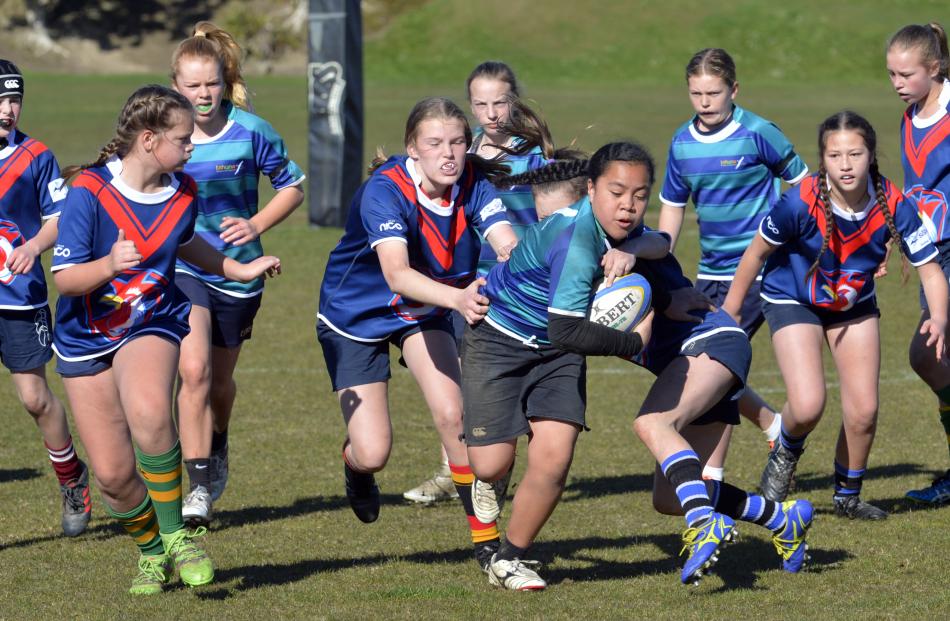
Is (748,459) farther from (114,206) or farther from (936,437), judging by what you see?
(114,206)

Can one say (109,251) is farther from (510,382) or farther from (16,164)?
(510,382)

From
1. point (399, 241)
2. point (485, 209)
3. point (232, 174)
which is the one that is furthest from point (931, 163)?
point (232, 174)

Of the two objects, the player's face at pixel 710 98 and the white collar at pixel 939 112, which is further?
the player's face at pixel 710 98

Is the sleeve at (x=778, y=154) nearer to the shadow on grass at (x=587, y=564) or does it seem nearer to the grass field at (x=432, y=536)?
the grass field at (x=432, y=536)

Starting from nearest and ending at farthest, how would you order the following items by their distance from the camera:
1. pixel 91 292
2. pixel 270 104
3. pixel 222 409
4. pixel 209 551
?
1. pixel 91 292
2. pixel 209 551
3. pixel 222 409
4. pixel 270 104

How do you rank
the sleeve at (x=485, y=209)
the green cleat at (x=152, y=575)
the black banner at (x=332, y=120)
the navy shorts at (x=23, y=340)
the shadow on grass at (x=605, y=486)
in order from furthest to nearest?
the black banner at (x=332, y=120), the shadow on grass at (x=605, y=486), the navy shorts at (x=23, y=340), the sleeve at (x=485, y=209), the green cleat at (x=152, y=575)

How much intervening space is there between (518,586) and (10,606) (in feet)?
6.35

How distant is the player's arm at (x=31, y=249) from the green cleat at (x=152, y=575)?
138cm

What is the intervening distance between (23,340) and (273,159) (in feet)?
5.03

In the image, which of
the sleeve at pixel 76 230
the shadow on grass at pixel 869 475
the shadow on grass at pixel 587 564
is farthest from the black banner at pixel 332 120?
the sleeve at pixel 76 230

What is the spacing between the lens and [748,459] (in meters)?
7.87

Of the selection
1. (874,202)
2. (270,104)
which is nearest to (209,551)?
(874,202)

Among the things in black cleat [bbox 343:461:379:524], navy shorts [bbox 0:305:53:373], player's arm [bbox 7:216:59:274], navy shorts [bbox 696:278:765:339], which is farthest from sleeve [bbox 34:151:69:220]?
navy shorts [bbox 696:278:765:339]

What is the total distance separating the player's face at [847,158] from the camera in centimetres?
578
